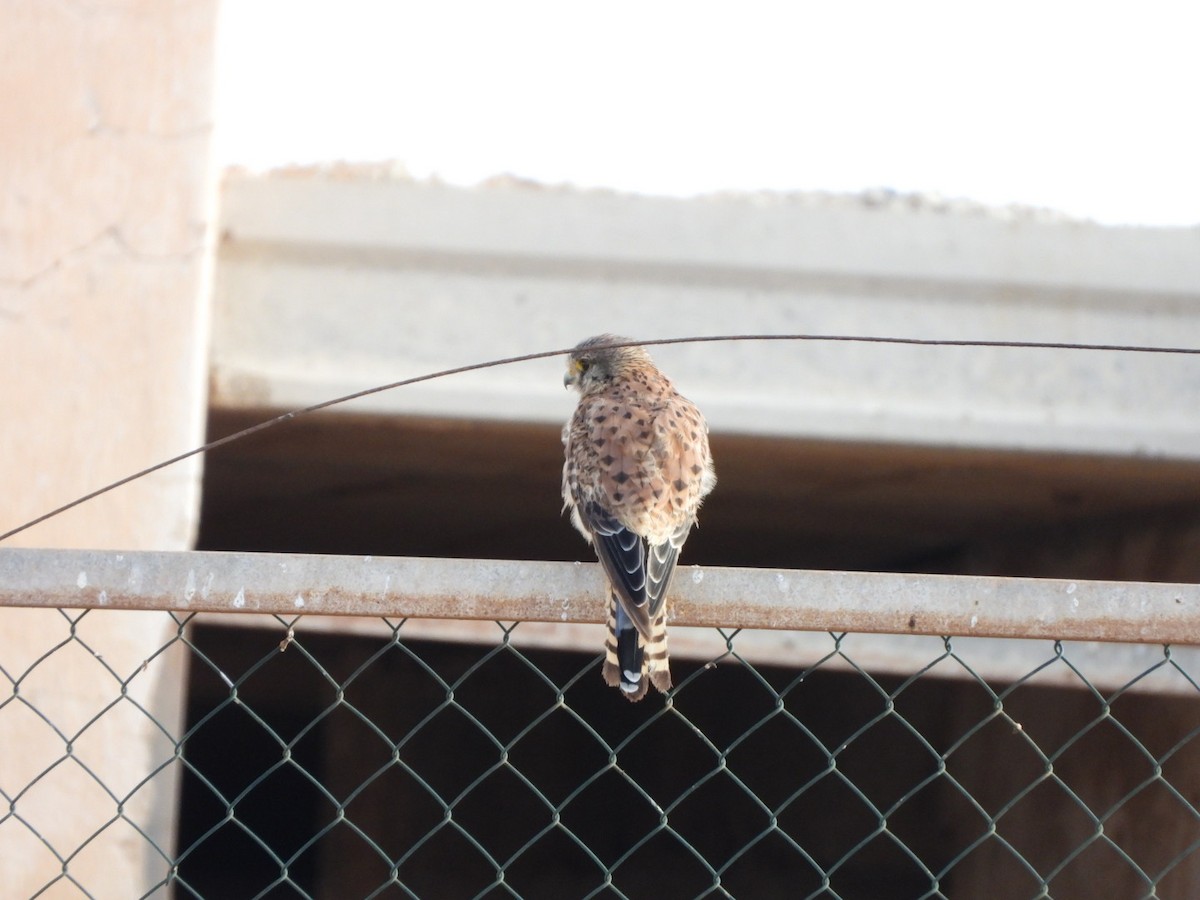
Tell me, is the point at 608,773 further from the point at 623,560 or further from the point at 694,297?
the point at 623,560

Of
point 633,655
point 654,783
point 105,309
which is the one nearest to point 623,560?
point 633,655

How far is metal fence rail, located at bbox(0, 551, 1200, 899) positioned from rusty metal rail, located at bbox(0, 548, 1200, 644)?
2.15 meters

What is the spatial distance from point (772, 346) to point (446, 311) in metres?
1.04

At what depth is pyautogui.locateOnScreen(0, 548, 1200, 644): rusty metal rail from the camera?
1.43m

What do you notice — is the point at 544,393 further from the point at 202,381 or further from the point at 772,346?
the point at 202,381

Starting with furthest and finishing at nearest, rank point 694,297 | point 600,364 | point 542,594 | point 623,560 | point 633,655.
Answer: point 694,297 → point 600,364 → point 623,560 → point 633,655 → point 542,594

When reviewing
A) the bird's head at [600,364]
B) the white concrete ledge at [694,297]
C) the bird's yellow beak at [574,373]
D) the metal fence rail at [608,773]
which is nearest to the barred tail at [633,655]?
the bird's head at [600,364]

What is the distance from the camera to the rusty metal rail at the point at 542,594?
4.68ft

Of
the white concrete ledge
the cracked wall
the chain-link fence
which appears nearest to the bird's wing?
the cracked wall

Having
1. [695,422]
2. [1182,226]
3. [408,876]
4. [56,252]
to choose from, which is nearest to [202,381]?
[56,252]

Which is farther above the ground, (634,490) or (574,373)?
(634,490)

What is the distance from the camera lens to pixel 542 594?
4.88 feet

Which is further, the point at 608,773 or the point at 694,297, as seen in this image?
the point at 608,773

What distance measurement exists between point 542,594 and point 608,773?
713cm
